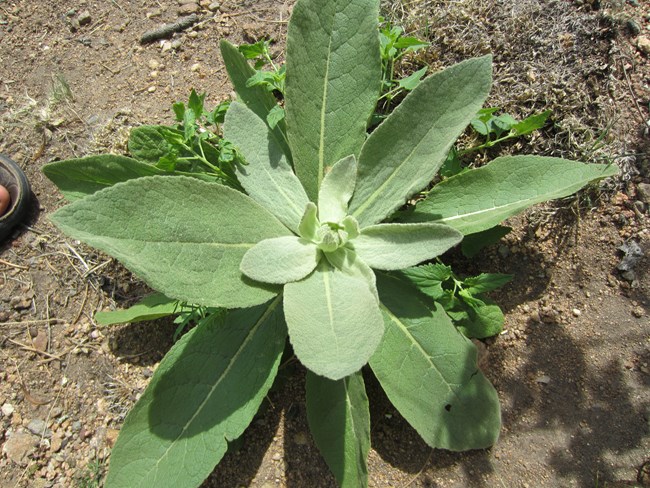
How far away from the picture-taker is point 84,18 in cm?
309

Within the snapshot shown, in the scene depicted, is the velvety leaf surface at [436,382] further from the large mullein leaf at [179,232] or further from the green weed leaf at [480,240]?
the large mullein leaf at [179,232]

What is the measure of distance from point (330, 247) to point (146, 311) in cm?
89

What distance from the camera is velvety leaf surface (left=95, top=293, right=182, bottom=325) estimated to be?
2.23 m

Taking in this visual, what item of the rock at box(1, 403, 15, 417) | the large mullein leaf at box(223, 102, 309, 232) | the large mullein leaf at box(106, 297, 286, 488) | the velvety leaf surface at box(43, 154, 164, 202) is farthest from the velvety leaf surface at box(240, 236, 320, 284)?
the rock at box(1, 403, 15, 417)

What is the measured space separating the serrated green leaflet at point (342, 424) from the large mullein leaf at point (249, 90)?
3.27ft

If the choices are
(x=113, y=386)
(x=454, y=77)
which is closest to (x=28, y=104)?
(x=113, y=386)

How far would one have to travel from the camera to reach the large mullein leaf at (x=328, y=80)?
204cm

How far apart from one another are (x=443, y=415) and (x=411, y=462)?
36 cm

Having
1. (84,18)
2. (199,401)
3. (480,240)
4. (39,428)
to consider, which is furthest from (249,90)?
(39,428)

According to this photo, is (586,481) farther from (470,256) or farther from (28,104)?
(28,104)

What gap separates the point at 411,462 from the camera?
2.27m

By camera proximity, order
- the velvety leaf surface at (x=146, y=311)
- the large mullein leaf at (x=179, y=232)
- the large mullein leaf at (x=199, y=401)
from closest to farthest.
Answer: the large mullein leaf at (x=179, y=232) < the large mullein leaf at (x=199, y=401) < the velvety leaf surface at (x=146, y=311)

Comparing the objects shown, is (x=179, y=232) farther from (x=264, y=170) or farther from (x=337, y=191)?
(x=337, y=191)

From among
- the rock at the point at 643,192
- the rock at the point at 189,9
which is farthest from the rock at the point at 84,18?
the rock at the point at 643,192
